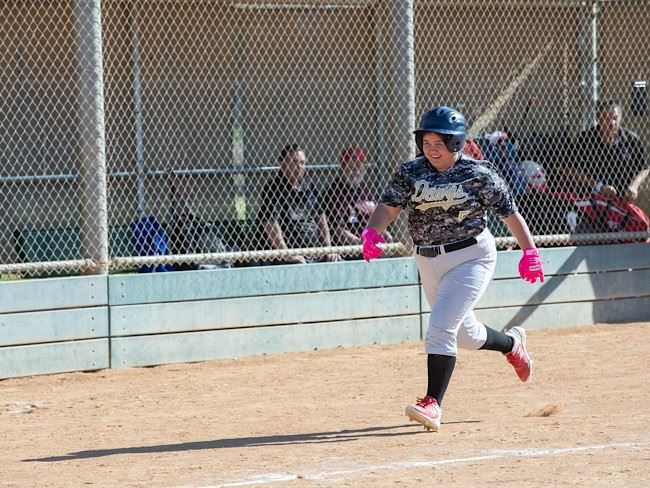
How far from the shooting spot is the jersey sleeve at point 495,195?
6.39m

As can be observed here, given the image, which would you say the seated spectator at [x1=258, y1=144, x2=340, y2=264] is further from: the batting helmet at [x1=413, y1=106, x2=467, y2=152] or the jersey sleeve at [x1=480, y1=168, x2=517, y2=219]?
the batting helmet at [x1=413, y1=106, x2=467, y2=152]

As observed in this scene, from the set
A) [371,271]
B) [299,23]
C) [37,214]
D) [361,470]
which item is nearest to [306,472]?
[361,470]

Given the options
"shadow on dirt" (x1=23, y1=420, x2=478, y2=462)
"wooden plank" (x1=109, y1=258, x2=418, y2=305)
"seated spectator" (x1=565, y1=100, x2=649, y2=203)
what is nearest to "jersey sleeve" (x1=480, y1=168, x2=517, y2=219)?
"shadow on dirt" (x1=23, y1=420, x2=478, y2=462)

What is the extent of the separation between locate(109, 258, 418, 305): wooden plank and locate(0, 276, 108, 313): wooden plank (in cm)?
11

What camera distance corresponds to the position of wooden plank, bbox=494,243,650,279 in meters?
9.91

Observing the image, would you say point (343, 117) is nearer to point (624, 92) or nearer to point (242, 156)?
point (242, 156)

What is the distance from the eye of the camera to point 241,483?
499cm

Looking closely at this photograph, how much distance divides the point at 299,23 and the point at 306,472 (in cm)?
835

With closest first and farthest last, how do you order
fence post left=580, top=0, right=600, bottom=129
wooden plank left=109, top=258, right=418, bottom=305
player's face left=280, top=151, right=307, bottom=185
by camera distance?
wooden plank left=109, top=258, right=418, bottom=305 < player's face left=280, top=151, right=307, bottom=185 < fence post left=580, top=0, right=600, bottom=129

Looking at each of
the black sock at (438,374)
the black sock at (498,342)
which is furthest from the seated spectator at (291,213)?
the black sock at (438,374)

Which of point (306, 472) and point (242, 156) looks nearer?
point (306, 472)

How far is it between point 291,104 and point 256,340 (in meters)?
4.44

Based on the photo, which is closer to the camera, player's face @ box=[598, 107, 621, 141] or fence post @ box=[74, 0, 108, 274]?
fence post @ box=[74, 0, 108, 274]

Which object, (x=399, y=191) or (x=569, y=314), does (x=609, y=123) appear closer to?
(x=569, y=314)
